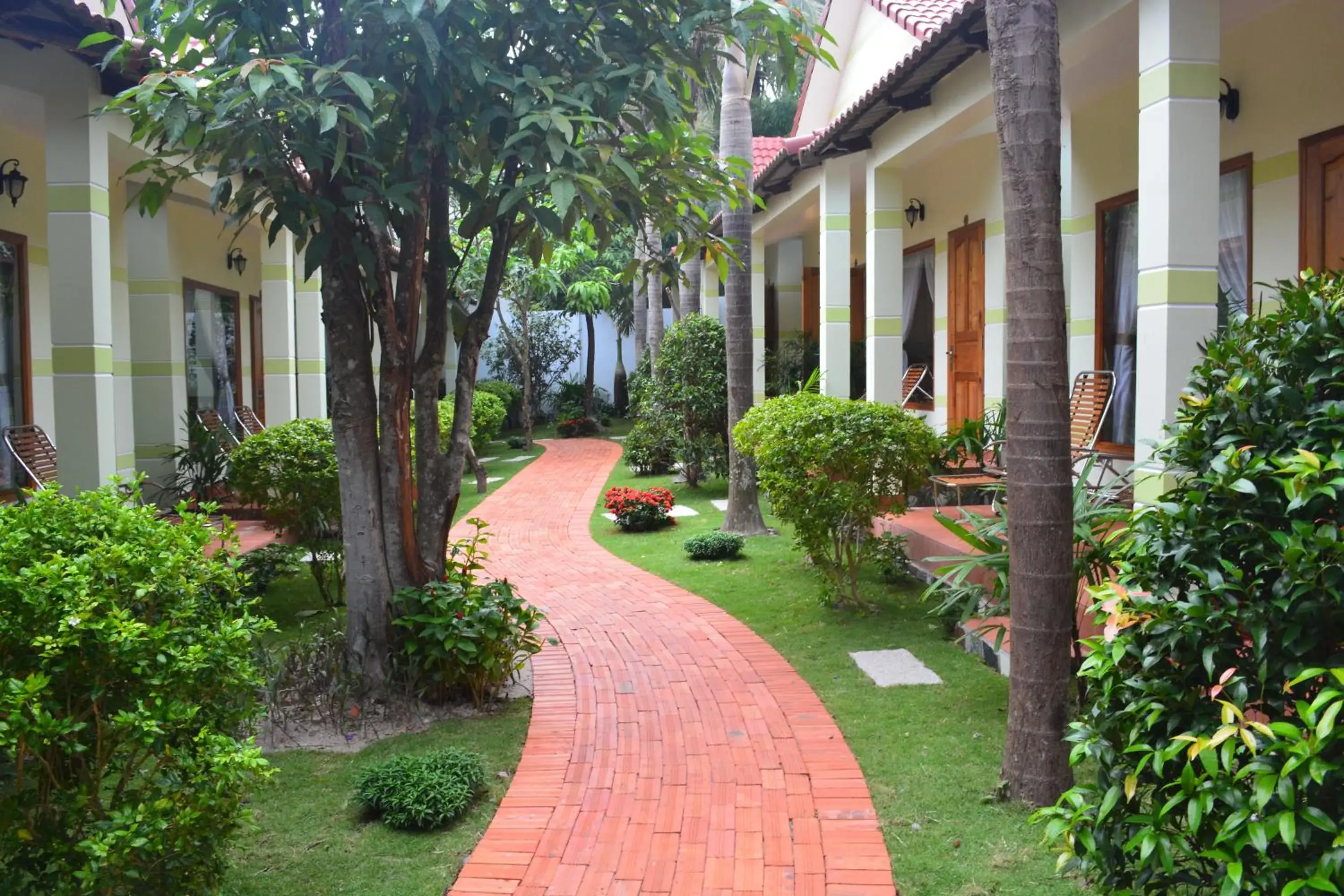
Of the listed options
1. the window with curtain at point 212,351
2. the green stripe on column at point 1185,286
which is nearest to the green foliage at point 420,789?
the green stripe on column at point 1185,286

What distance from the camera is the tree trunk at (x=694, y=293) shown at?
59.4 ft

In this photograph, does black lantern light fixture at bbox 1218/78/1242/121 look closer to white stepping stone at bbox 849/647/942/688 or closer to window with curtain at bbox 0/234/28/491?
white stepping stone at bbox 849/647/942/688

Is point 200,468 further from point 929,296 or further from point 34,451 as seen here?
point 929,296

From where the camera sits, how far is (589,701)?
5723 mm

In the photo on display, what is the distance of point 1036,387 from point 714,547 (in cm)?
589

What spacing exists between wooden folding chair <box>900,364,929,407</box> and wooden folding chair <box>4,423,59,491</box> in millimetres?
9432

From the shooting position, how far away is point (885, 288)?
1062cm

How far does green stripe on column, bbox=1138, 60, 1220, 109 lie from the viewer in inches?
209

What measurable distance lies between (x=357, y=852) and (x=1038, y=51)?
3.87m

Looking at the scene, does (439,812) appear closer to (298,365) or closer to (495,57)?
(495,57)

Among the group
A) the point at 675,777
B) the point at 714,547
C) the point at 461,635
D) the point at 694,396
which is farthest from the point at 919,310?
the point at 675,777

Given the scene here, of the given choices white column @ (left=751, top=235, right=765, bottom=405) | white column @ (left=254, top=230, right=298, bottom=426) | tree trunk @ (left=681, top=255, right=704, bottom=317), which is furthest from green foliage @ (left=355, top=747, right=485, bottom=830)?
tree trunk @ (left=681, top=255, right=704, bottom=317)

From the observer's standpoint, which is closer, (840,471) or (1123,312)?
(840,471)

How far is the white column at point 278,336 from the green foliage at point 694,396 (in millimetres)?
5011
